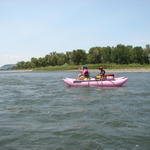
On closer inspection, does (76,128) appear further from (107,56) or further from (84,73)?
(107,56)

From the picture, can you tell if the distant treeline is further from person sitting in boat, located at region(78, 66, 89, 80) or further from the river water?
the river water

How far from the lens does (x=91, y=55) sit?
8769 cm

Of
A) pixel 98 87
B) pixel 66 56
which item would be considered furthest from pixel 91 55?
pixel 98 87

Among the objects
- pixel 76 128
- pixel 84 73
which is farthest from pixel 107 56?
pixel 76 128

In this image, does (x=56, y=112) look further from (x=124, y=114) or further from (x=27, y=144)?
(x=27, y=144)

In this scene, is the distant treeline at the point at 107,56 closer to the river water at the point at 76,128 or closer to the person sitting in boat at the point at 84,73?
the person sitting in boat at the point at 84,73

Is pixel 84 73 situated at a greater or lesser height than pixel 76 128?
greater

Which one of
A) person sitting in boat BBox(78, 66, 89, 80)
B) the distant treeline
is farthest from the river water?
the distant treeline

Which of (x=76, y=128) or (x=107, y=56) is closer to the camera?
(x=76, y=128)

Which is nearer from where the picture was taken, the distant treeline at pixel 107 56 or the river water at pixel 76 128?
the river water at pixel 76 128

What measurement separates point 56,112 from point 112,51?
76.9m

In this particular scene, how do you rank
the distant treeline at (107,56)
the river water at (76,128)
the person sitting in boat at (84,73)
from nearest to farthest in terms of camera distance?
the river water at (76,128)
the person sitting in boat at (84,73)
the distant treeline at (107,56)

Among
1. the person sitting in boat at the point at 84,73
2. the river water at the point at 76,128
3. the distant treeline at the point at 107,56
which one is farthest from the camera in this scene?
the distant treeline at the point at 107,56

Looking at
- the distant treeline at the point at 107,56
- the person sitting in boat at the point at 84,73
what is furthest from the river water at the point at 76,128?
the distant treeline at the point at 107,56
